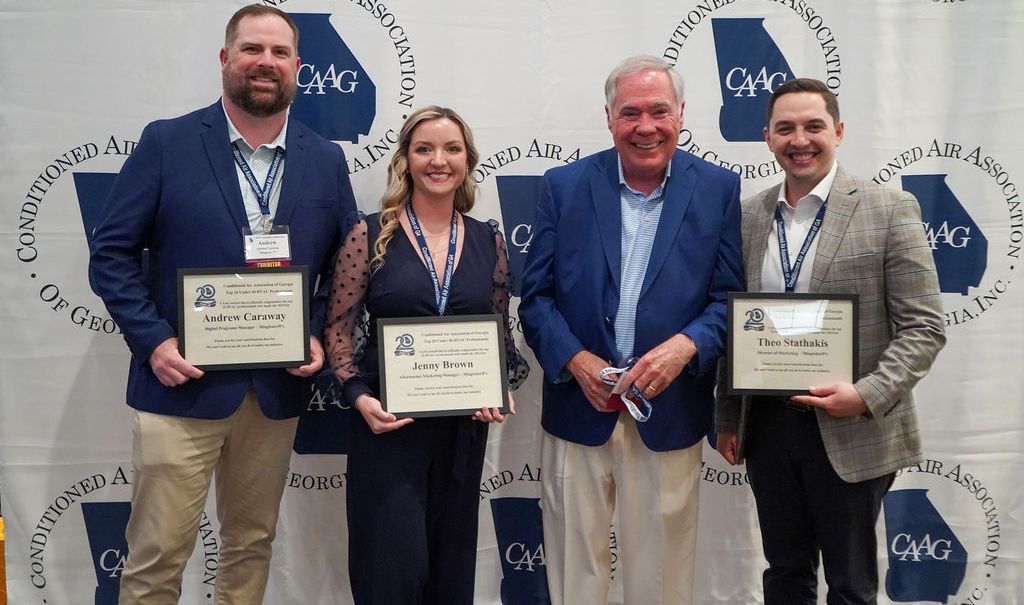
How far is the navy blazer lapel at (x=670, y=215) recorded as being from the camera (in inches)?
90.8

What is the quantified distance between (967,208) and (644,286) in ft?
5.35

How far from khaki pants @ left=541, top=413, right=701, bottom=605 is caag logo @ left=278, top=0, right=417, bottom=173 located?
139 cm

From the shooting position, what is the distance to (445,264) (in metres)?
2.36

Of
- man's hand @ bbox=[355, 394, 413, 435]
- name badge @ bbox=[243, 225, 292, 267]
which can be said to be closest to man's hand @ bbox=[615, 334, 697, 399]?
man's hand @ bbox=[355, 394, 413, 435]

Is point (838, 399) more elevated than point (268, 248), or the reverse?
point (268, 248)

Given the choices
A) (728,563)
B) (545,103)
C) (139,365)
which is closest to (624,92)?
(545,103)

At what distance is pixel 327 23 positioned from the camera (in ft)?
9.85

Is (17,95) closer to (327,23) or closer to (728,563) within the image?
(327,23)

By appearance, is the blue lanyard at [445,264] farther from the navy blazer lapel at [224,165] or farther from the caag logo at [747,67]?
the caag logo at [747,67]

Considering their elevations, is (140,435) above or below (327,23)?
below

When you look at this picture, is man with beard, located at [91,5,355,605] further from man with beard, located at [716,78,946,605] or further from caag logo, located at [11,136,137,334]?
man with beard, located at [716,78,946,605]

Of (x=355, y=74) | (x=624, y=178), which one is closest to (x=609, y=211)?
(x=624, y=178)

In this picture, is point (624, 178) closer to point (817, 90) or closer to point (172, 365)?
point (817, 90)

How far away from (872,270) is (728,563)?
5.05ft
